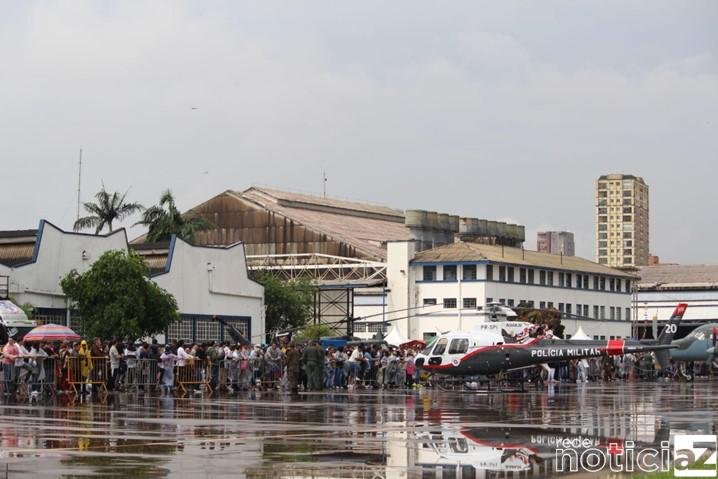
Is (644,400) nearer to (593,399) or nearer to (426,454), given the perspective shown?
(593,399)

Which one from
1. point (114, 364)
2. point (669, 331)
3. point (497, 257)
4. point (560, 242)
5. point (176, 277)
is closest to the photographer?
point (114, 364)

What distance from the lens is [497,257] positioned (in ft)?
329

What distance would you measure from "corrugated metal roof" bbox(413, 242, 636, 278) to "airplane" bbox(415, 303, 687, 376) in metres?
51.9

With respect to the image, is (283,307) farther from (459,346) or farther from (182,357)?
(182,357)

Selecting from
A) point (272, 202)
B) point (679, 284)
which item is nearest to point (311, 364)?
point (272, 202)

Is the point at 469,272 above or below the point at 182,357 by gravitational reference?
above

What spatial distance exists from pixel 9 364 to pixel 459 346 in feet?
49.1

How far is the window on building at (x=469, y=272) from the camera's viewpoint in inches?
3878

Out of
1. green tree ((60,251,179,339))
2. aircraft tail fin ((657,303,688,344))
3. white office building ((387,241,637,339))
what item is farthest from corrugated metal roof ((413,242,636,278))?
green tree ((60,251,179,339))

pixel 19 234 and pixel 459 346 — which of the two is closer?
pixel 459 346

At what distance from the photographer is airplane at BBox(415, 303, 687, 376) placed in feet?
149

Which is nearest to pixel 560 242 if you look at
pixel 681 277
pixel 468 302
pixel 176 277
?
pixel 681 277

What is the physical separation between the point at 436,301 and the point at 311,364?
54061 mm

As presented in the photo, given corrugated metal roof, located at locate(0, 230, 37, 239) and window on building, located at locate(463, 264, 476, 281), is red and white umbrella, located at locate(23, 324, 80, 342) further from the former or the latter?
window on building, located at locate(463, 264, 476, 281)
